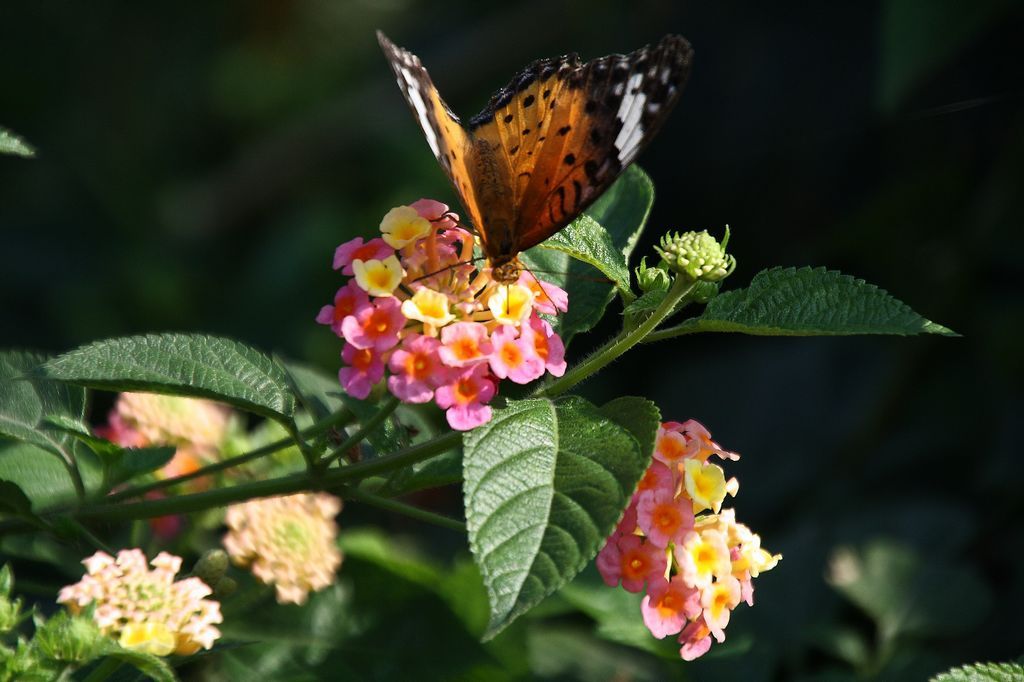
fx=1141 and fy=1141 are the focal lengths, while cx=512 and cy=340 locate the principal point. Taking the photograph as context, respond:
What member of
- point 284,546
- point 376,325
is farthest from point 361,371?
point 284,546

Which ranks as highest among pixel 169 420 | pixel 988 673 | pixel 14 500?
pixel 14 500

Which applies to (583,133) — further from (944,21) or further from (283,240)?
(283,240)

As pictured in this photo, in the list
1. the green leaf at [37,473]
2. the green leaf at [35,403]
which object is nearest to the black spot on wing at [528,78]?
the green leaf at [35,403]

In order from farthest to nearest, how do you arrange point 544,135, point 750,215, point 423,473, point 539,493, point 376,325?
1. point 750,215
2. point 544,135
3. point 423,473
4. point 376,325
5. point 539,493

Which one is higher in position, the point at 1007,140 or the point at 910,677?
the point at 1007,140

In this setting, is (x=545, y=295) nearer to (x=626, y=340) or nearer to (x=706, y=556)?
(x=626, y=340)

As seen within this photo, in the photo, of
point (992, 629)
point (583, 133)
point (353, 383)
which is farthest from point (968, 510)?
point (353, 383)
